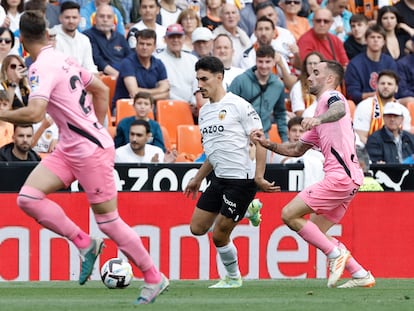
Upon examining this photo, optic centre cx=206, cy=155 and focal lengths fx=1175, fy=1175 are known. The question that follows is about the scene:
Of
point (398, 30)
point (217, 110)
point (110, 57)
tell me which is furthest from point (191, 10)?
point (217, 110)

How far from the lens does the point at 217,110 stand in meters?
11.3

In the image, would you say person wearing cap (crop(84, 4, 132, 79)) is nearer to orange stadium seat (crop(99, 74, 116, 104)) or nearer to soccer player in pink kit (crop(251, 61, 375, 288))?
orange stadium seat (crop(99, 74, 116, 104))

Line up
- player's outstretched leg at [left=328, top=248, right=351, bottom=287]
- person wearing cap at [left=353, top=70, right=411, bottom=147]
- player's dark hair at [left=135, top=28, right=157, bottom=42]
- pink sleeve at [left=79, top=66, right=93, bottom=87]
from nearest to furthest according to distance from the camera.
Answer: pink sleeve at [left=79, top=66, right=93, bottom=87]
player's outstretched leg at [left=328, top=248, right=351, bottom=287]
player's dark hair at [left=135, top=28, right=157, bottom=42]
person wearing cap at [left=353, top=70, right=411, bottom=147]

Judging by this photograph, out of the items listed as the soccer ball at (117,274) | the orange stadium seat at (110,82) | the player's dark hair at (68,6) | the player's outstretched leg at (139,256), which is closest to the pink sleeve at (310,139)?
the soccer ball at (117,274)

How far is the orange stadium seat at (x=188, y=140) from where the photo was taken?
1614 centimetres

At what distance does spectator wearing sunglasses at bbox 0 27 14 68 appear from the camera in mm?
16047

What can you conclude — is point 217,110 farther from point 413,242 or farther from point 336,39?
point 336,39

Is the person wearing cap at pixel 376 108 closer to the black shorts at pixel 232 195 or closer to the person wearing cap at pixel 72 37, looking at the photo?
the person wearing cap at pixel 72 37

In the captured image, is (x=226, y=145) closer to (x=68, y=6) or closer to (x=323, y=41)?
(x=68, y=6)

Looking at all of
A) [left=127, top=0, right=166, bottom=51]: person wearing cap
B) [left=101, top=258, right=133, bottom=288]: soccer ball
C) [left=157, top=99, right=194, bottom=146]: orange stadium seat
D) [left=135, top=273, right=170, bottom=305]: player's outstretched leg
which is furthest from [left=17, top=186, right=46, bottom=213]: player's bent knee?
[left=127, top=0, right=166, bottom=51]: person wearing cap

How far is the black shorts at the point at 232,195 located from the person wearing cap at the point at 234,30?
6971 millimetres

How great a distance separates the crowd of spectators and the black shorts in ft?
12.3

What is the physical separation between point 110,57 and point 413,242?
232 inches

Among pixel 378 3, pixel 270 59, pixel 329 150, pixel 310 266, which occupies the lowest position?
pixel 310 266
